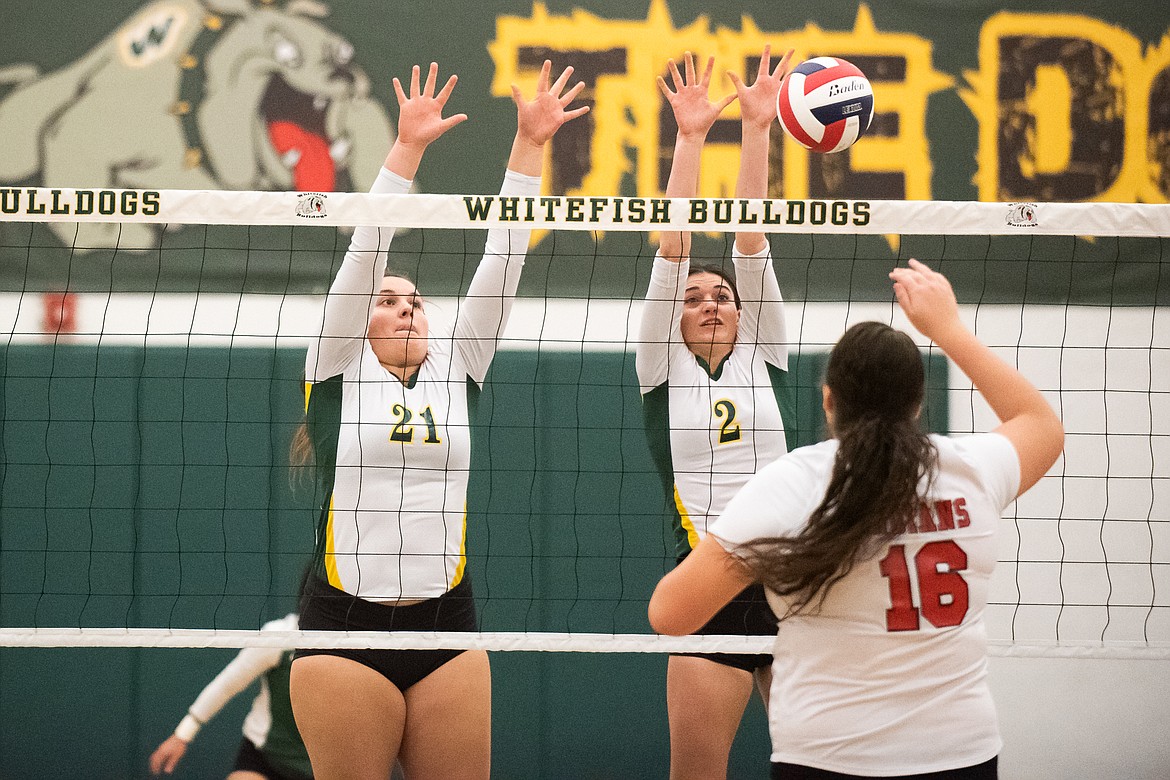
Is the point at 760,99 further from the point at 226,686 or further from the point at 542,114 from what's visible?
the point at 226,686

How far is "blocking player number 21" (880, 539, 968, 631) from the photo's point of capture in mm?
1660

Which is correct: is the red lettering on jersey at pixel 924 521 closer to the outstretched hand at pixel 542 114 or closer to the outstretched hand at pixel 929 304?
the outstretched hand at pixel 929 304

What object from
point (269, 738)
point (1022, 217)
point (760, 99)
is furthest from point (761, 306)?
point (269, 738)

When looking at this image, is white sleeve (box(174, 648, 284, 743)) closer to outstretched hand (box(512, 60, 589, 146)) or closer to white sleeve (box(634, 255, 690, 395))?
white sleeve (box(634, 255, 690, 395))

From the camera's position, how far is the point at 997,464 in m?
1.75

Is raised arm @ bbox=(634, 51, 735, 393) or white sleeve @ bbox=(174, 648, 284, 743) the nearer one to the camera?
raised arm @ bbox=(634, 51, 735, 393)

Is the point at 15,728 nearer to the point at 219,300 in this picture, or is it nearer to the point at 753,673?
the point at 219,300

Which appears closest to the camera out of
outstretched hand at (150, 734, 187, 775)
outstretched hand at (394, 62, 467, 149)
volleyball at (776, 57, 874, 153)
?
outstretched hand at (394, 62, 467, 149)

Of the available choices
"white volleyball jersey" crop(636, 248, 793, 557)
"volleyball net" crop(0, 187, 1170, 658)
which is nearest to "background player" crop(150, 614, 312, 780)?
"volleyball net" crop(0, 187, 1170, 658)

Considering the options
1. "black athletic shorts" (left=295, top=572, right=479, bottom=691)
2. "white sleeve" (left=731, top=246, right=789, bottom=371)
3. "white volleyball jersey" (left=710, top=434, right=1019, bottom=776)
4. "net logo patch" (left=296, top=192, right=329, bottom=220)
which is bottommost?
"black athletic shorts" (left=295, top=572, right=479, bottom=691)

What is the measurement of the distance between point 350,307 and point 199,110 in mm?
2856

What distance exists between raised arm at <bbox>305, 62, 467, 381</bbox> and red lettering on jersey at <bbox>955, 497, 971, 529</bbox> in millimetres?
1650

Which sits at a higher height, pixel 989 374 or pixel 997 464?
pixel 989 374

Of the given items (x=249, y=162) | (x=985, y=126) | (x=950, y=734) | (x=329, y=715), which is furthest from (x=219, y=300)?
(x=950, y=734)
